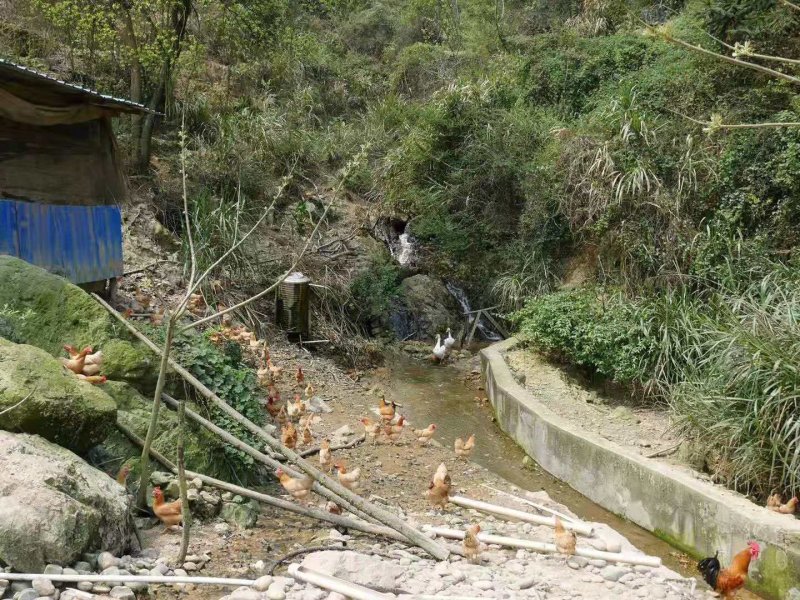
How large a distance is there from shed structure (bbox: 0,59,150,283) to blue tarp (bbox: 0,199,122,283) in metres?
0.01

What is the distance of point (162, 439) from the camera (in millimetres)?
5641

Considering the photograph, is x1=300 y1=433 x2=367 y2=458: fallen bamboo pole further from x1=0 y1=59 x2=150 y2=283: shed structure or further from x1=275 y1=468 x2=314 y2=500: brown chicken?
x1=0 y1=59 x2=150 y2=283: shed structure

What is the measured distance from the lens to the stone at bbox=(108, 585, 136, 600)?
152 inches

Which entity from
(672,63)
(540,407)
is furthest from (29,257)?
(672,63)

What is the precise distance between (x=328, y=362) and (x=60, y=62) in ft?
31.7

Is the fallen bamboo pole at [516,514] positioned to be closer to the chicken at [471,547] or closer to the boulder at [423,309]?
the chicken at [471,547]

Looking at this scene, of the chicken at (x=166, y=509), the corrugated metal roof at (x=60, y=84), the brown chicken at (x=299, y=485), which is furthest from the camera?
the corrugated metal roof at (x=60, y=84)

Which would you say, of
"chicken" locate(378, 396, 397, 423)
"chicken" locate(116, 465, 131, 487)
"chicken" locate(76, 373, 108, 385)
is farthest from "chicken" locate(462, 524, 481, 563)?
"chicken" locate(76, 373, 108, 385)

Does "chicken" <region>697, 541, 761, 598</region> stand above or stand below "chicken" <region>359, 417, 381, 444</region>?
above

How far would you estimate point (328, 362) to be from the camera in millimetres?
11359

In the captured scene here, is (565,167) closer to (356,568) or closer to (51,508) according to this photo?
(356,568)

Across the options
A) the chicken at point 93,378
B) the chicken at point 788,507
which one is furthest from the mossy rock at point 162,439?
the chicken at point 788,507

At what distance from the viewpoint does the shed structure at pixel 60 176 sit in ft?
24.5

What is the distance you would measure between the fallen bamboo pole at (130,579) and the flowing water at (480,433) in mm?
3674
